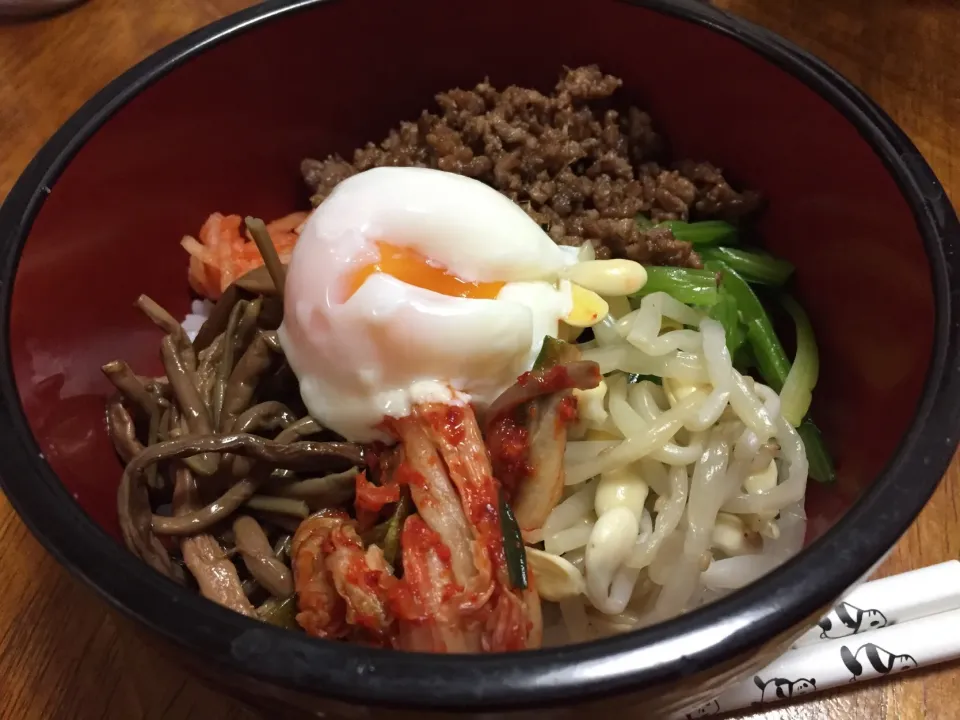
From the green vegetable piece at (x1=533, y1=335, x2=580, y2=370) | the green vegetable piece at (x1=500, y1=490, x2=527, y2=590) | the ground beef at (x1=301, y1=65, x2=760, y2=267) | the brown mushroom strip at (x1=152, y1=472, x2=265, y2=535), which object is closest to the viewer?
the green vegetable piece at (x1=500, y1=490, x2=527, y2=590)

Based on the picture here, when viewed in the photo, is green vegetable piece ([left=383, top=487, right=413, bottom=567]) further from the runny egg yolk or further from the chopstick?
the chopstick

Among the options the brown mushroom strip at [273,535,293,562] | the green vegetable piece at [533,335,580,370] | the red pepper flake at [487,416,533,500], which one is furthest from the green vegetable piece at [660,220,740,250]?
the brown mushroom strip at [273,535,293,562]

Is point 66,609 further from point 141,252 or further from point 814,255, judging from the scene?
point 814,255

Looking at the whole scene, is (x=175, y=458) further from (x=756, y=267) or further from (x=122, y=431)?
(x=756, y=267)

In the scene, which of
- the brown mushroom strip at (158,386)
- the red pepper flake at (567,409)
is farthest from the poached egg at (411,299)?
the brown mushroom strip at (158,386)

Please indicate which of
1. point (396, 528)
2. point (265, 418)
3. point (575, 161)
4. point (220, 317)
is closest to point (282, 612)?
point (396, 528)

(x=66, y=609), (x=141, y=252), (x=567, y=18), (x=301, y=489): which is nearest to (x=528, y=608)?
(x=301, y=489)
